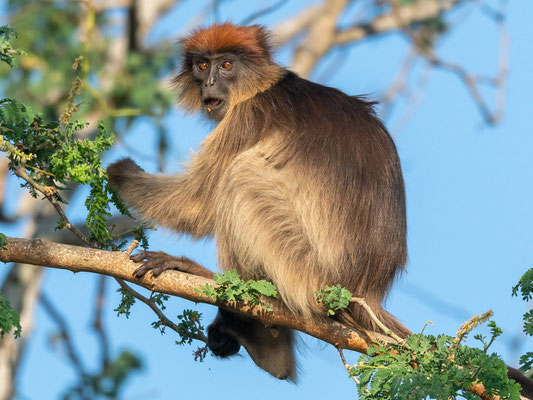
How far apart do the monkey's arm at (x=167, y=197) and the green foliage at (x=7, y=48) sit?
1.59 meters

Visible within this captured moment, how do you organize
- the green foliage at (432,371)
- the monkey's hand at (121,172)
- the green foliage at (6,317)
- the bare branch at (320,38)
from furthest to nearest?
1. the bare branch at (320,38)
2. the monkey's hand at (121,172)
3. the green foliage at (6,317)
4. the green foliage at (432,371)

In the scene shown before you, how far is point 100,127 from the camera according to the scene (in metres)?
4.60

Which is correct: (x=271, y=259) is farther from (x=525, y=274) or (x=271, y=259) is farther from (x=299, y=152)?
(x=525, y=274)

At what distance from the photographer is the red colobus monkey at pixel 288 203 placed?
478 cm

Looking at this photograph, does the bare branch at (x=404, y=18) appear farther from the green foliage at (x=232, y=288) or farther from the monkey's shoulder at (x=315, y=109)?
the green foliage at (x=232, y=288)

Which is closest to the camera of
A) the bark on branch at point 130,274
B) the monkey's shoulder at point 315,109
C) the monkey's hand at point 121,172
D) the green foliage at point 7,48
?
the green foliage at point 7,48

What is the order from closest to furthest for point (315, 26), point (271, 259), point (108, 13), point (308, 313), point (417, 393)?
point (417, 393) < point (308, 313) < point (271, 259) < point (108, 13) < point (315, 26)

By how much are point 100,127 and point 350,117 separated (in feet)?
5.43

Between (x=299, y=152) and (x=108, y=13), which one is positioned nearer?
(x=299, y=152)

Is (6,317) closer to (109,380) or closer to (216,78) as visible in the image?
(216,78)

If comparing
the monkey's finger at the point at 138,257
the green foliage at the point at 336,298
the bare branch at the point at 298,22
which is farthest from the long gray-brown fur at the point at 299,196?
the bare branch at the point at 298,22

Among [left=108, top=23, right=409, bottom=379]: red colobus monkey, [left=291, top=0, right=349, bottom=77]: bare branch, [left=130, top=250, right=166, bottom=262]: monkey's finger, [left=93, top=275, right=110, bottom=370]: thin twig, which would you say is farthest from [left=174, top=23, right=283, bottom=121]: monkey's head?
[left=291, top=0, right=349, bottom=77]: bare branch

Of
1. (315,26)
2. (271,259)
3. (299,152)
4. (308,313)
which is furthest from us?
(315,26)

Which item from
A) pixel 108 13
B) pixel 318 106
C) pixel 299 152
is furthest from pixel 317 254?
pixel 108 13
